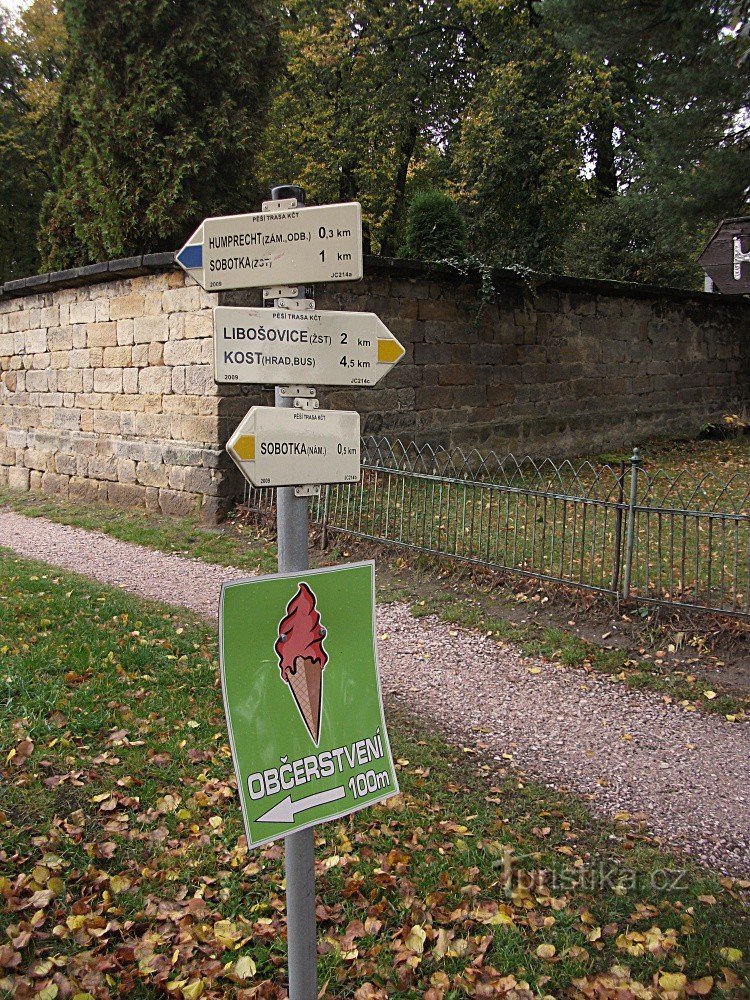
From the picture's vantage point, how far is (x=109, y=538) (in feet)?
28.6

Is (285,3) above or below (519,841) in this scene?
above

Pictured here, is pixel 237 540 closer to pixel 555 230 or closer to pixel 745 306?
pixel 745 306

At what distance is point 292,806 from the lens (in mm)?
2137

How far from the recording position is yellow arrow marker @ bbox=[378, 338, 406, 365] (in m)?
2.49

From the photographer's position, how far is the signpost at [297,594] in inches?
83.3

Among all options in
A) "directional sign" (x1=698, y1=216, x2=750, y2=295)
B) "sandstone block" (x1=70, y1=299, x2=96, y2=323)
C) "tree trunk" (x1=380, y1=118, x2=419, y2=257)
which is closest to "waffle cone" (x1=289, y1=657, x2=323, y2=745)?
"directional sign" (x1=698, y1=216, x2=750, y2=295)

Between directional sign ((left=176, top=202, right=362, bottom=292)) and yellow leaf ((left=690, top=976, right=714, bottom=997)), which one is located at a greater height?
directional sign ((left=176, top=202, right=362, bottom=292))

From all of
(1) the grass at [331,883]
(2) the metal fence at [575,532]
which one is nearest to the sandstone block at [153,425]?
(2) the metal fence at [575,532]

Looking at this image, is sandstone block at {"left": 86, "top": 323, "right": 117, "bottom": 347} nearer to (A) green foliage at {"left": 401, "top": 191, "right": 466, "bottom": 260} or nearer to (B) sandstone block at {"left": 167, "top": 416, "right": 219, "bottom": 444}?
(B) sandstone block at {"left": 167, "top": 416, "right": 219, "bottom": 444}

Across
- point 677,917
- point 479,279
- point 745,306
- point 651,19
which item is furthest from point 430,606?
point 745,306

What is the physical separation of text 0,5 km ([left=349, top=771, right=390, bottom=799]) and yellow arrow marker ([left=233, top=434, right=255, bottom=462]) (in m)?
0.87

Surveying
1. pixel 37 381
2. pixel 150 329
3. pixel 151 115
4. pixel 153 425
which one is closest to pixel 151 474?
pixel 153 425

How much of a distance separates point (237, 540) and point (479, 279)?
4.89 m

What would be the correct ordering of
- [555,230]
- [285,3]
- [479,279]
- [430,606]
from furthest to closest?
[285,3] → [555,230] → [479,279] → [430,606]
